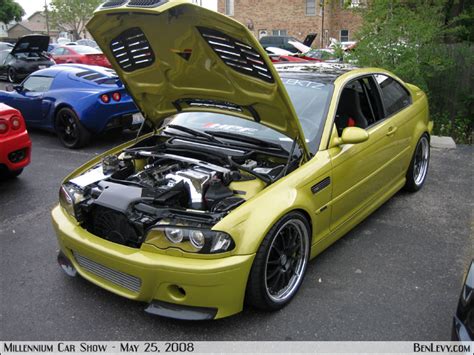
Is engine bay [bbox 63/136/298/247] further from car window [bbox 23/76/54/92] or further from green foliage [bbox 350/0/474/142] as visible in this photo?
green foliage [bbox 350/0/474/142]

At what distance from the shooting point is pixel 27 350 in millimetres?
2734

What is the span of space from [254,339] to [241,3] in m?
37.7

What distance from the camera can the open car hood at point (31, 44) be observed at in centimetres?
1402

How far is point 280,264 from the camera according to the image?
3053 mm

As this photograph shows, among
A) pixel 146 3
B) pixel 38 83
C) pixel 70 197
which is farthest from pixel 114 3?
pixel 38 83

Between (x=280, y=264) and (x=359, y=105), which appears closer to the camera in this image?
(x=280, y=264)

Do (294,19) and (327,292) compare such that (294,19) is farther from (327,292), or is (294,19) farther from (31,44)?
(327,292)

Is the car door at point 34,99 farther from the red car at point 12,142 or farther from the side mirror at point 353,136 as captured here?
the side mirror at point 353,136

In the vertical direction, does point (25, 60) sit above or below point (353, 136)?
below

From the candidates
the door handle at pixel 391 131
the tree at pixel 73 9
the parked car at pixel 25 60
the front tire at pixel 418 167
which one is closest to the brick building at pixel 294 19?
the parked car at pixel 25 60

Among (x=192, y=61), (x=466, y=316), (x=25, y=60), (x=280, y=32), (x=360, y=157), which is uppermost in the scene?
(x=192, y=61)

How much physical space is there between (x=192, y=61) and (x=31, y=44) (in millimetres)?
13369

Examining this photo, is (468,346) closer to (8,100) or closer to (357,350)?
(357,350)

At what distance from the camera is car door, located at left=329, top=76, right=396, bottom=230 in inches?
139
